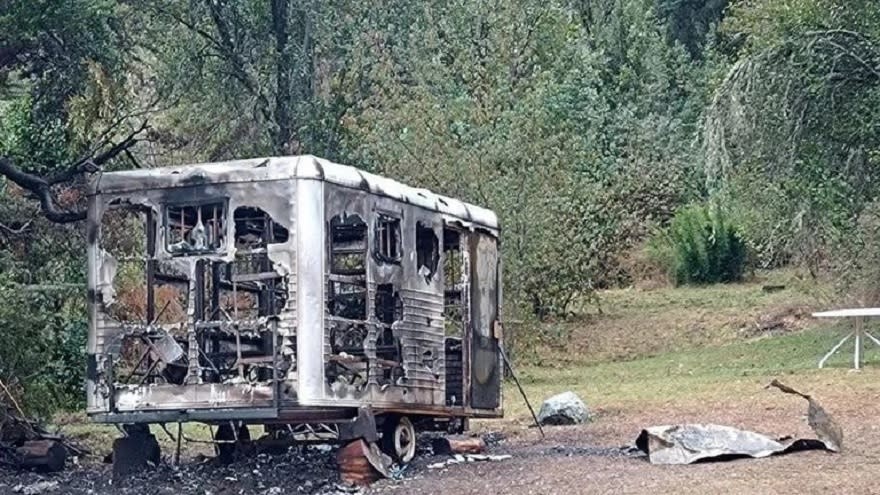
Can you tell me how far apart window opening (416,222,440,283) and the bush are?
542 inches

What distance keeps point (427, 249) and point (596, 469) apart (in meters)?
3.09

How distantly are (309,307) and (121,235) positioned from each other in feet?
16.0

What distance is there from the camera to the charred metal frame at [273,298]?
1136 centimetres

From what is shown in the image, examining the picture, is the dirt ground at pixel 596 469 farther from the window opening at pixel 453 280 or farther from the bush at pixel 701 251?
the bush at pixel 701 251

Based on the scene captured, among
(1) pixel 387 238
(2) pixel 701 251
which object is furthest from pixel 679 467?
(2) pixel 701 251

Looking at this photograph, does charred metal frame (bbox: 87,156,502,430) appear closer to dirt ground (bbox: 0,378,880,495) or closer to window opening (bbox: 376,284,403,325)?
window opening (bbox: 376,284,403,325)

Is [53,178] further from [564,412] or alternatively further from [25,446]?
[564,412]

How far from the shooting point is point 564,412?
15.7 meters

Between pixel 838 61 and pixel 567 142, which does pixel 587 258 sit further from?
pixel 838 61

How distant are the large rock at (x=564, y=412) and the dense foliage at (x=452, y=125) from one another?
176 inches

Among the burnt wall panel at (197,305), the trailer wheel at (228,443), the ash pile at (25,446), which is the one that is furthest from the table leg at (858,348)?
the ash pile at (25,446)

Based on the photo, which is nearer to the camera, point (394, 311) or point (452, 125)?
point (394, 311)

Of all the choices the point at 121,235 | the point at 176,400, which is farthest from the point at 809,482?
the point at 121,235

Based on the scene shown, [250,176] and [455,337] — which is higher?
[250,176]
